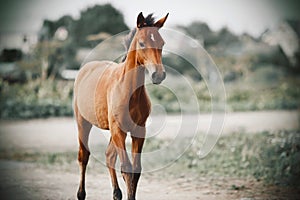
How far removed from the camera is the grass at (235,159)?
4.90m

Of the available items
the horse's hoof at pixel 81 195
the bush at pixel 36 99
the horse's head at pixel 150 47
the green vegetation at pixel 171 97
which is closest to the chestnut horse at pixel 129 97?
the horse's head at pixel 150 47

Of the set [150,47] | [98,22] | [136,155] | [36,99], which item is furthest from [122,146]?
[36,99]

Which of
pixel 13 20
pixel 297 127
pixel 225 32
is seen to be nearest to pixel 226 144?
pixel 297 127

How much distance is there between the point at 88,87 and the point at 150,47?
91 cm

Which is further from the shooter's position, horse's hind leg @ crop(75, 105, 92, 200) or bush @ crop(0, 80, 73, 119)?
bush @ crop(0, 80, 73, 119)

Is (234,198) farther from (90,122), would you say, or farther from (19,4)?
(19,4)

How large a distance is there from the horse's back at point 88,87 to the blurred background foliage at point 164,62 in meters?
4.02

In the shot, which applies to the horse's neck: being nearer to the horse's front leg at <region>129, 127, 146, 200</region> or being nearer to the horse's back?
the horse's front leg at <region>129, 127, 146, 200</region>

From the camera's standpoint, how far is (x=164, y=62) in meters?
9.28

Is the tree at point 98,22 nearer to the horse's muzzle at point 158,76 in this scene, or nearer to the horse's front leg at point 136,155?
the horse's front leg at point 136,155

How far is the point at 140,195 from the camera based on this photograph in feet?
13.5

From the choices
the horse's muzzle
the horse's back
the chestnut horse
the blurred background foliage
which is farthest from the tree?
the horse's muzzle

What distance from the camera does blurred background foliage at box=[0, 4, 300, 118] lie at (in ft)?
27.2

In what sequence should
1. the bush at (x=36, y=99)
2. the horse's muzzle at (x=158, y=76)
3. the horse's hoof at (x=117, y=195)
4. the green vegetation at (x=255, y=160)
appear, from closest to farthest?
the horse's muzzle at (x=158, y=76) → the horse's hoof at (x=117, y=195) → the green vegetation at (x=255, y=160) → the bush at (x=36, y=99)
